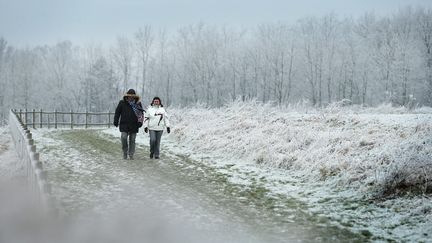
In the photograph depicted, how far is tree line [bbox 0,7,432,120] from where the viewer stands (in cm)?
4372

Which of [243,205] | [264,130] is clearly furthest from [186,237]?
[264,130]

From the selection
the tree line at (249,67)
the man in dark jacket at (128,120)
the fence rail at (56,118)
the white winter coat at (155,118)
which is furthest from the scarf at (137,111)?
the tree line at (249,67)

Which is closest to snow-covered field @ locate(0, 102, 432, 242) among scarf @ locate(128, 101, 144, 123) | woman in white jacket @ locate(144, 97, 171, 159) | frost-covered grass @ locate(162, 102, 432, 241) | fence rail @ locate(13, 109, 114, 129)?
frost-covered grass @ locate(162, 102, 432, 241)

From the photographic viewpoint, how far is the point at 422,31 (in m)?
45.2

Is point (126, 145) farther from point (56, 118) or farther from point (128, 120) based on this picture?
point (56, 118)

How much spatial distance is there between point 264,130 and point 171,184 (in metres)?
5.44

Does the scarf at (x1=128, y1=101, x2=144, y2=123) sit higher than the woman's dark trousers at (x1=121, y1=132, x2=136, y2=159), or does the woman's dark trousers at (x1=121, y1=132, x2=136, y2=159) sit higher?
the scarf at (x1=128, y1=101, x2=144, y2=123)

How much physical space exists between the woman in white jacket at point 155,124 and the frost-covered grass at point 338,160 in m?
1.19

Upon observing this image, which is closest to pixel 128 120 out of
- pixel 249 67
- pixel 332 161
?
pixel 332 161

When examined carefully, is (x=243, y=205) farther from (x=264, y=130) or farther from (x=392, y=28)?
(x=392, y=28)

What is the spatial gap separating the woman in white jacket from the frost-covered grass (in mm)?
1193

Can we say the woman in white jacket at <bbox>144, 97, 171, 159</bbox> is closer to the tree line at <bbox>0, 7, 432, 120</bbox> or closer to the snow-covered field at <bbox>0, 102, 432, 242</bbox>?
the snow-covered field at <bbox>0, 102, 432, 242</bbox>

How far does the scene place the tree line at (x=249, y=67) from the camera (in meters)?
43.7

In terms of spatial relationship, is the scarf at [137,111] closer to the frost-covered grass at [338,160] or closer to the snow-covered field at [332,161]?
the snow-covered field at [332,161]
